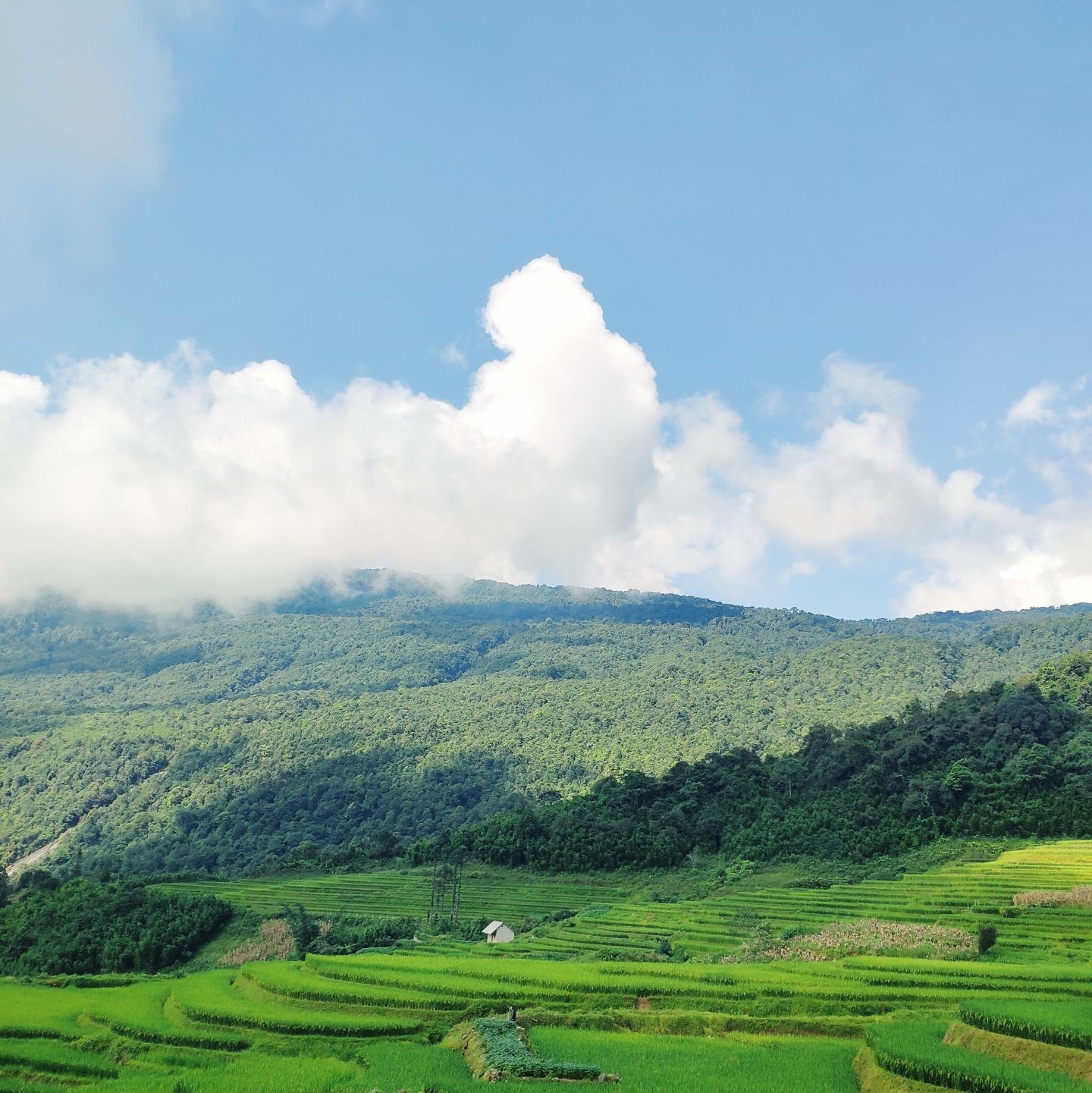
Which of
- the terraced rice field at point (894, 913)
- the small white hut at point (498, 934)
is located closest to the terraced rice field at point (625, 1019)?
the terraced rice field at point (894, 913)

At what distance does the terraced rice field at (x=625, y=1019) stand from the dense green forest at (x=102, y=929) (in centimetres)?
1475

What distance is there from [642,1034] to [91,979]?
2991 cm

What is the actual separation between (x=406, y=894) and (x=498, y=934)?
20696mm

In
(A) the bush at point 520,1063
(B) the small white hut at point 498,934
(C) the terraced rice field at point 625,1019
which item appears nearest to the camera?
(C) the terraced rice field at point 625,1019

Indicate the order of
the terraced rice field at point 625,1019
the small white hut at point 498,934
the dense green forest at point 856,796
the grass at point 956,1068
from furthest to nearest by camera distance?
1. the dense green forest at point 856,796
2. the small white hut at point 498,934
3. the terraced rice field at point 625,1019
4. the grass at point 956,1068

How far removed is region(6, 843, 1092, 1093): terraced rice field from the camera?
56.2 feet

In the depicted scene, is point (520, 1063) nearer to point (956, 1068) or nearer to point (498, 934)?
point (956, 1068)

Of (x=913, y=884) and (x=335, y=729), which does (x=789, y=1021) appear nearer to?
(x=913, y=884)

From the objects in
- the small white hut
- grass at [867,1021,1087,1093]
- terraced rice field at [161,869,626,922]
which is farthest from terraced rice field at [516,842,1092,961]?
grass at [867,1021,1087,1093]

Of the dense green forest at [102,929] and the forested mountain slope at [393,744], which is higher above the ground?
the forested mountain slope at [393,744]

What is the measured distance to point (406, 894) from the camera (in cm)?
6819

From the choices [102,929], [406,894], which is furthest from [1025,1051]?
[406,894]

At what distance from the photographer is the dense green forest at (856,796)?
60656 millimetres

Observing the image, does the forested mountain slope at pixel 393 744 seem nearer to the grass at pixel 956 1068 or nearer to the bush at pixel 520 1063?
the bush at pixel 520 1063
